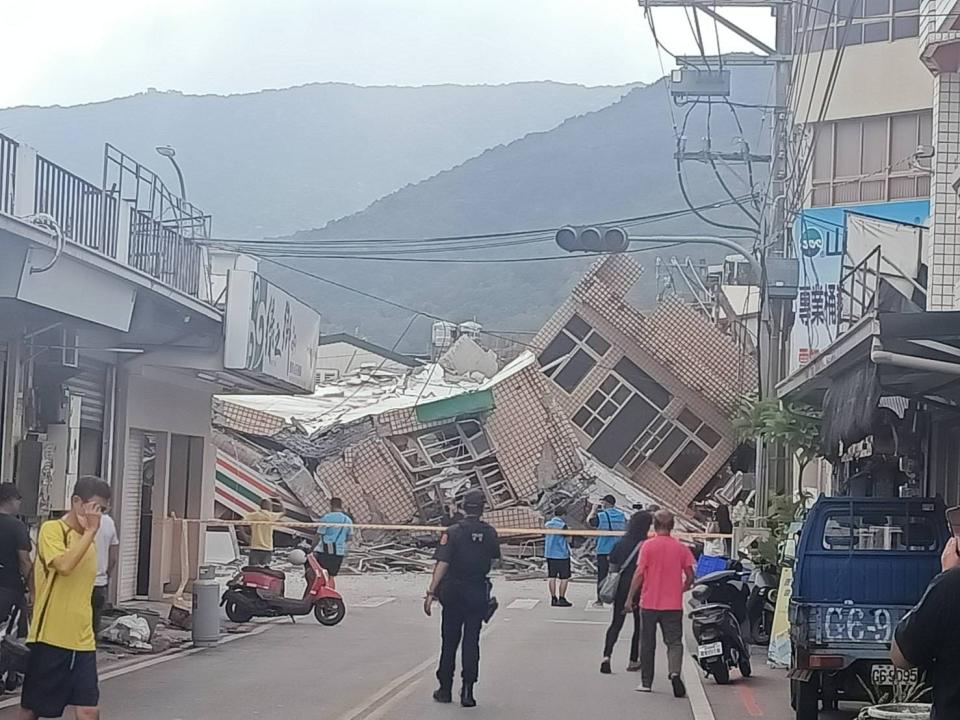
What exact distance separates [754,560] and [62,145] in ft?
488

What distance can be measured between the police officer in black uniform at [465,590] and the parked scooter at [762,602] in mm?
4989

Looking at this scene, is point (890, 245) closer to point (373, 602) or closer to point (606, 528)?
point (606, 528)

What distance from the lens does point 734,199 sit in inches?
1194

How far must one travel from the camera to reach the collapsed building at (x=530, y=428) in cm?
3547

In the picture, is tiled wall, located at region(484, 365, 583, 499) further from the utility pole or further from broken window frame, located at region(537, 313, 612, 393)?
the utility pole

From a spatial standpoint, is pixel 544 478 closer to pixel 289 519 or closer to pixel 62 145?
pixel 289 519

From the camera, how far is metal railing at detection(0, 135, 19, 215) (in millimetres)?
12570

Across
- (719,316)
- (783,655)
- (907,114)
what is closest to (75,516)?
(783,655)

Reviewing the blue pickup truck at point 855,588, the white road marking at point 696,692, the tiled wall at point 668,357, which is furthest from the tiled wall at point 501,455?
the blue pickup truck at point 855,588

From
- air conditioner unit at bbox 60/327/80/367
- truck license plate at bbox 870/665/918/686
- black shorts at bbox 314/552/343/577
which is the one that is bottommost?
black shorts at bbox 314/552/343/577

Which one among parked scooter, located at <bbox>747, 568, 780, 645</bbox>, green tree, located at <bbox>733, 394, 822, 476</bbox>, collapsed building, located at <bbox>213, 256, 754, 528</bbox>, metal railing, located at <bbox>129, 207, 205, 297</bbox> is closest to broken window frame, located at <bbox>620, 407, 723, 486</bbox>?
collapsed building, located at <bbox>213, 256, 754, 528</bbox>

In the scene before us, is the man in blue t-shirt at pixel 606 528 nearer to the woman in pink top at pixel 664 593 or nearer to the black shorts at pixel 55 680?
the woman in pink top at pixel 664 593

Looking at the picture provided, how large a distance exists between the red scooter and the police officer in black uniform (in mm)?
7017

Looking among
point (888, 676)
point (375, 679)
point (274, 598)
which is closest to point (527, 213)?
point (274, 598)
